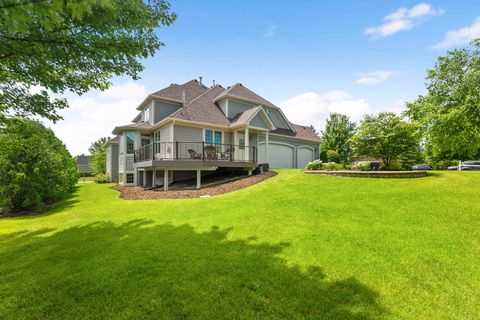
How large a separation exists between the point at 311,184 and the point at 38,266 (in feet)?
31.1

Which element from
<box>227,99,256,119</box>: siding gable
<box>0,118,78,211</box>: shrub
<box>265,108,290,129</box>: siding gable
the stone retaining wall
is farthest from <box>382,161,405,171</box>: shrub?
<box>0,118,78,211</box>: shrub

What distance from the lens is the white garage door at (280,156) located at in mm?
20781

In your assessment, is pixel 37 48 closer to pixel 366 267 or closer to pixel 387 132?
pixel 366 267

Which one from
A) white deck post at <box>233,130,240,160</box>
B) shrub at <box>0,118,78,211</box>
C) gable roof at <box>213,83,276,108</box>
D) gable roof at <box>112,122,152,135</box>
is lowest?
shrub at <box>0,118,78,211</box>

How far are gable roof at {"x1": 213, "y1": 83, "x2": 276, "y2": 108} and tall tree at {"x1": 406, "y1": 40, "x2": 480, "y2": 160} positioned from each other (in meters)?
11.3

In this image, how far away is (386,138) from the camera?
12.5 meters

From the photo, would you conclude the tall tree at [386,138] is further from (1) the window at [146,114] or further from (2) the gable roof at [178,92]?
(1) the window at [146,114]

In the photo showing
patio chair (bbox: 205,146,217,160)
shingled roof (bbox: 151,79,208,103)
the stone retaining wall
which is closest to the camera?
the stone retaining wall

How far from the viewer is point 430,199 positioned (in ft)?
25.7

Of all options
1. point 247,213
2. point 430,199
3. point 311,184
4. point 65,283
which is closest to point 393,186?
point 430,199

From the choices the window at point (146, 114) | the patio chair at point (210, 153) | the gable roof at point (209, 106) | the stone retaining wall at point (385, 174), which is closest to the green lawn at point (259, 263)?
the stone retaining wall at point (385, 174)

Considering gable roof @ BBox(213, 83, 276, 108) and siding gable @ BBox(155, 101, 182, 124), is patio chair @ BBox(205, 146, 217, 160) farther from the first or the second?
siding gable @ BBox(155, 101, 182, 124)

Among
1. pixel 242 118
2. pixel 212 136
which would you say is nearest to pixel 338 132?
pixel 242 118

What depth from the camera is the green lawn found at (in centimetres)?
309
